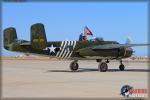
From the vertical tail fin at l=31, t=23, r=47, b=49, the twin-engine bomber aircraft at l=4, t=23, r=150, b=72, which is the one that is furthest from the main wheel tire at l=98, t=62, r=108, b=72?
the vertical tail fin at l=31, t=23, r=47, b=49

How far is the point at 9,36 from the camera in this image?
2962 centimetres

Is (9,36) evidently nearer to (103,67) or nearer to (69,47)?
(69,47)

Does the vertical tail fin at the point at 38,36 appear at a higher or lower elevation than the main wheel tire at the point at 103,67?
higher

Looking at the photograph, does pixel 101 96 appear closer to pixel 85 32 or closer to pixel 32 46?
pixel 32 46

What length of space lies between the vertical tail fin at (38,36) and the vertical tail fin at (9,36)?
318 centimetres

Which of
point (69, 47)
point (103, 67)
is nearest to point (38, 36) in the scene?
point (69, 47)

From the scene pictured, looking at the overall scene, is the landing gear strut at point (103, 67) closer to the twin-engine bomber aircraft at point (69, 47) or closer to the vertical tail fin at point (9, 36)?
the twin-engine bomber aircraft at point (69, 47)

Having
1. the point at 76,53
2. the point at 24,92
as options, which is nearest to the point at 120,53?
the point at 76,53

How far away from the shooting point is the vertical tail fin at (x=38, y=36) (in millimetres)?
26562

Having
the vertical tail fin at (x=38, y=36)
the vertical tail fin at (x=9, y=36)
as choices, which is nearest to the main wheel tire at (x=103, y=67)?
the vertical tail fin at (x=38, y=36)

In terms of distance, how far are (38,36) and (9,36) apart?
414 centimetres

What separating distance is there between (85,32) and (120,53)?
552 centimetres

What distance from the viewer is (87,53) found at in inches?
1119

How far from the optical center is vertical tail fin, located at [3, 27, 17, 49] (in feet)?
96.3
